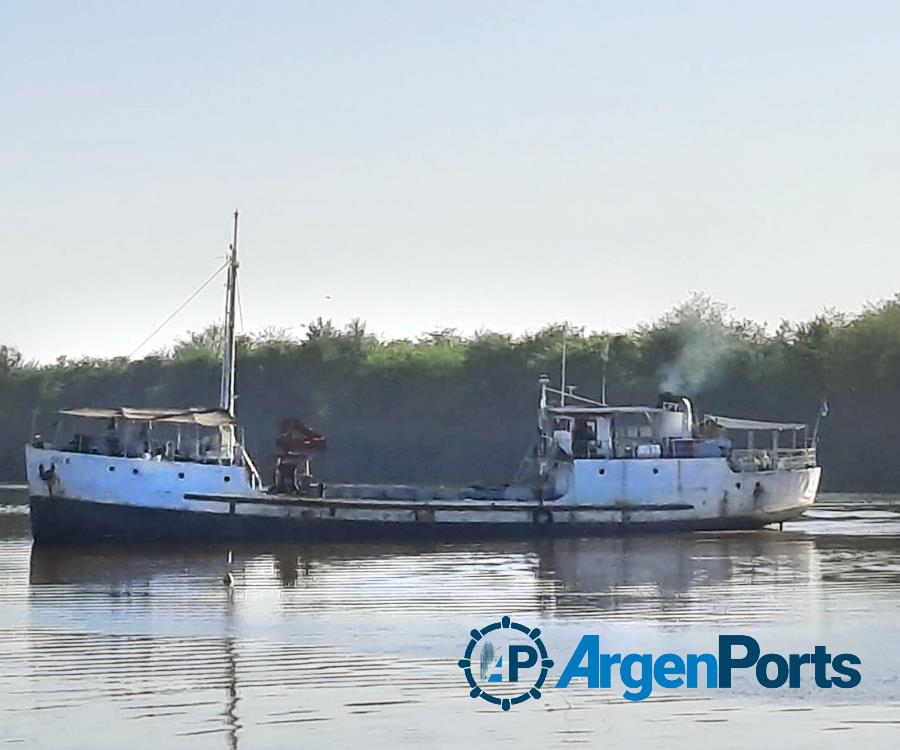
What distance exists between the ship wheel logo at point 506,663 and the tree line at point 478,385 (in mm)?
51742

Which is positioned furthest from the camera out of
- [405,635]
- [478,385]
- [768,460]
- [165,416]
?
[478,385]

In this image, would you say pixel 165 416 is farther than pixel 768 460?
No

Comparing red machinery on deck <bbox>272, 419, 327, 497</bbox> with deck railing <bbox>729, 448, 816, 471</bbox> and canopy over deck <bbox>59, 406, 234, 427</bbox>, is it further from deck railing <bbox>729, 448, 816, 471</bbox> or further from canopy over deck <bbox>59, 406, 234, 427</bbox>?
deck railing <bbox>729, 448, 816, 471</bbox>

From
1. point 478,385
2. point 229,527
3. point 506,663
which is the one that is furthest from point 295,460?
point 478,385

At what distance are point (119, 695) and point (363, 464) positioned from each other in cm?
6636

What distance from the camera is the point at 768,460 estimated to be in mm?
49781

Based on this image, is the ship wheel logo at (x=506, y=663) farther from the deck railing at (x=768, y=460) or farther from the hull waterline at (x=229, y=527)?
the deck railing at (x=768, y=460)

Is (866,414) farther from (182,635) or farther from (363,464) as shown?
(182,635)

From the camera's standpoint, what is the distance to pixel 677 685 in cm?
2238

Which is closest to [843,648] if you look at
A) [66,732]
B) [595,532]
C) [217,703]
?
[217,703]

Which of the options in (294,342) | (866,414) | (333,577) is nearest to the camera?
(333,577)

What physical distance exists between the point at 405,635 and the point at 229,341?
828 inches

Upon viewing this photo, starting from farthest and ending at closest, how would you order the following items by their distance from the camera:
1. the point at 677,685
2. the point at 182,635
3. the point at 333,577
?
the point at 333,577 < the point at 182,635 < the point at 677,685

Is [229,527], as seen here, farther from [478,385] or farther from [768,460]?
[478,385]
